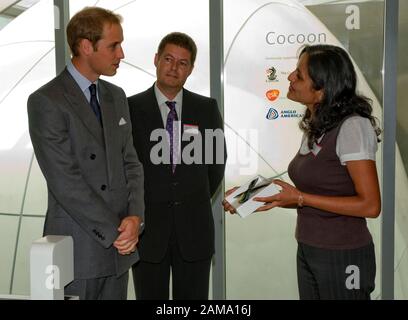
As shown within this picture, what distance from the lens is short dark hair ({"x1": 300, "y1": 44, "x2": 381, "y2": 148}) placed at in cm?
183

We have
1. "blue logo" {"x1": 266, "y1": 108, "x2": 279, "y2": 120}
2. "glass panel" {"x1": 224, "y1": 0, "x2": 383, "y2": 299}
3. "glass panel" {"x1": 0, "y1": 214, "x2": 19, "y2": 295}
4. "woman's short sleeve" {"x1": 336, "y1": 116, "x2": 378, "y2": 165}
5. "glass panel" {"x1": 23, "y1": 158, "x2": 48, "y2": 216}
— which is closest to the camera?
"woman's short sleeve" {"x1": 336, "y1": 116, "x2": 378, "y2": 165}

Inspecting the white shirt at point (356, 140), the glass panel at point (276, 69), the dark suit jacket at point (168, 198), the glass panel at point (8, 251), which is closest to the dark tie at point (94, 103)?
the dark suit jacket at point (168, 198)

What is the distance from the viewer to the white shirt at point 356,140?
1.75 metres

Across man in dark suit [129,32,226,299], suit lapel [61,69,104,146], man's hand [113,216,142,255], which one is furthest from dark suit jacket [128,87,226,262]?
suit lapel [61,69,104,146]

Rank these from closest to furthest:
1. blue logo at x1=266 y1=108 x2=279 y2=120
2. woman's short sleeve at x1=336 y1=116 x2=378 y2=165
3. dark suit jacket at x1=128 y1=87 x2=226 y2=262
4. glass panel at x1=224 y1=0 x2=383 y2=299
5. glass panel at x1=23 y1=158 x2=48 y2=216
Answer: woman's short sleeve at x1=336 y1=116 x2=378 y2=165 < dark suit jacket at x1=128 y1=87 x2=226 y2=262 < glass panel at x1=224 y1=0 x2=383 y2=299 < blue logo at x1=266 y1=108 x2=279 y2=120 < glass panel at x1=23 y1=158 x2=48 y2=216

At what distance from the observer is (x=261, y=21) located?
374cm

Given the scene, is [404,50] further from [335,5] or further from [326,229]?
[326,229]

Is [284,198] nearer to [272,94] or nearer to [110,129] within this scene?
[110,129]

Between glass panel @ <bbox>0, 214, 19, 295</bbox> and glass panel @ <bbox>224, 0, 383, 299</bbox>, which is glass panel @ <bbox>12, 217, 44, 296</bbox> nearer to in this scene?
glass panel @ <bbox>0, 214, 19, 295</bbox>

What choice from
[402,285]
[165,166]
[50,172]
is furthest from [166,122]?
[402,285]

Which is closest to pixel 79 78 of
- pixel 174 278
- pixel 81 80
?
pixel 81 80

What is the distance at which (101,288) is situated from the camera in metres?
2.05

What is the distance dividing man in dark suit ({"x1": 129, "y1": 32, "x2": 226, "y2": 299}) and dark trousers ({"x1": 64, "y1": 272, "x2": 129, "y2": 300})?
21.3 inches

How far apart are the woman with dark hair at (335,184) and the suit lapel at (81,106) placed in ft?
2.42
